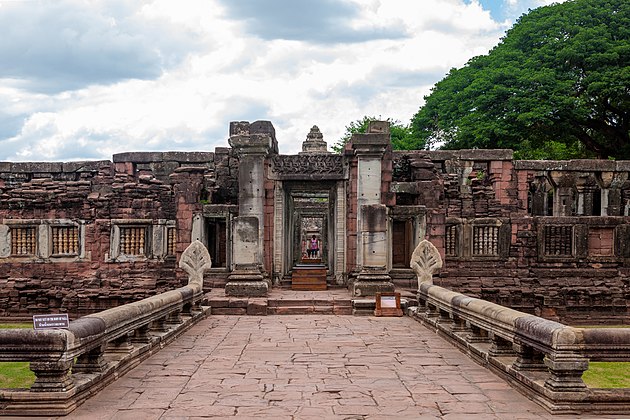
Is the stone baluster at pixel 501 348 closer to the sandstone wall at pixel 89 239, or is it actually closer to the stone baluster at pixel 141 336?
the stone baluster at pixel 141 336

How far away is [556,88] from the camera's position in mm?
28625

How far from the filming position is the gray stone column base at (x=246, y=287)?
49.1 ft

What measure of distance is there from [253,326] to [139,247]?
8051 mm

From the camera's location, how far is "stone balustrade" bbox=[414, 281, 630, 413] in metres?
6.12

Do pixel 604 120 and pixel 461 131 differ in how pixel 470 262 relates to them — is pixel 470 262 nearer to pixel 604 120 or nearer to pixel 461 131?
pixel 461 131

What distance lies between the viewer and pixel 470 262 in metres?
18.6

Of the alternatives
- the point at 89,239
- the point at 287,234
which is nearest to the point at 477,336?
the point at 287,234

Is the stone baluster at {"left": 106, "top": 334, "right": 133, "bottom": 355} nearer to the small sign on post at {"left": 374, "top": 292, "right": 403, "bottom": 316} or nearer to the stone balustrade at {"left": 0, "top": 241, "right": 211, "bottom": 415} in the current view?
the stone balustrade at {"left": 0, "top": 241, "right": 211, "bottom": 415}

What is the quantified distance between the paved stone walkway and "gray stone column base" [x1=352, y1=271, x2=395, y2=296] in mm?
3445

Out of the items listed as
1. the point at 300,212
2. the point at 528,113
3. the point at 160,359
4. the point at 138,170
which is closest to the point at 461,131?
the point at 528,113

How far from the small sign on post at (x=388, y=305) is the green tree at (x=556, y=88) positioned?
689 inches

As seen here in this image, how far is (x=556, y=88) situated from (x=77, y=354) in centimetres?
2676

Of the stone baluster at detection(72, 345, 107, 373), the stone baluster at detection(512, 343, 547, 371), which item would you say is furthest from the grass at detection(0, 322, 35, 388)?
the stone baluster at detection(512, 343, 547, 371)

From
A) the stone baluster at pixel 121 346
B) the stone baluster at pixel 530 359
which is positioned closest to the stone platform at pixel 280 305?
the stone baluster at pixel 121 346
